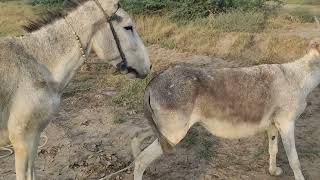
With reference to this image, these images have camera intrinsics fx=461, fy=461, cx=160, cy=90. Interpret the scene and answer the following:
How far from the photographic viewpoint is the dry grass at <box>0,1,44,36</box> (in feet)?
52.4

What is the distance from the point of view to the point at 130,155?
264 inches

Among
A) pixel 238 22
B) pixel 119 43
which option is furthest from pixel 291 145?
pixel 238 22

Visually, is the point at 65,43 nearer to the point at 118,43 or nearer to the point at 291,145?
the point at 118,43

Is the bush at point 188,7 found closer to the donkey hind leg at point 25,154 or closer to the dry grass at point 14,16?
the dry grass at point 14,16

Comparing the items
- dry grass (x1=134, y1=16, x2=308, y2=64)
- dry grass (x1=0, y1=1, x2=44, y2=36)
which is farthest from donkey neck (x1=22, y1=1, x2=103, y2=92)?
dry grass (x1=0, y1=1, x2=44, y2=36)

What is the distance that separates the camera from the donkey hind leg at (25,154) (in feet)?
13.7

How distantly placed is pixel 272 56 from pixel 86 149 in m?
6.16

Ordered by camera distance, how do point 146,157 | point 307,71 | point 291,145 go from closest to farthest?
point 146,157, point 291,145, point 307,71

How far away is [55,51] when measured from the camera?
14.6ft

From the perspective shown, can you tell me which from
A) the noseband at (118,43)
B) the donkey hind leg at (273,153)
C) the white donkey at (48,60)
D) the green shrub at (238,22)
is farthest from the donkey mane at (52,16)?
the green shrub at (238,22)

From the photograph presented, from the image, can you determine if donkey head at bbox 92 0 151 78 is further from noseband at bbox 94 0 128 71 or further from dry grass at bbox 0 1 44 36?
dry grass at bbox 0 1 44 36

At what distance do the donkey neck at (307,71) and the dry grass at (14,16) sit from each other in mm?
10608

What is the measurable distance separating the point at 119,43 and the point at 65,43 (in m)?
0.52

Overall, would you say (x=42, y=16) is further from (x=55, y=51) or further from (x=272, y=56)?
(x=272, y=56)
